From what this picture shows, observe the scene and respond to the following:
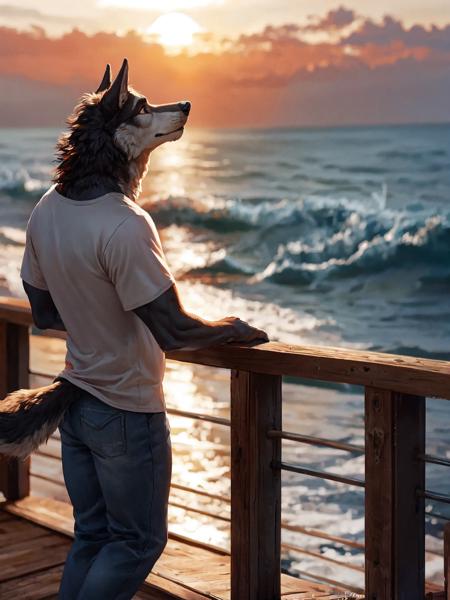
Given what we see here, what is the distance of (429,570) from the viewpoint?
20.3 ft

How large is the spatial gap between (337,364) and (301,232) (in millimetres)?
20107

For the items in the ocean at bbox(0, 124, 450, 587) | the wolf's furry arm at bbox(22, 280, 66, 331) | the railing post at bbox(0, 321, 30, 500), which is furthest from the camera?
the ocean at bbox(0, 124, 450, 587)

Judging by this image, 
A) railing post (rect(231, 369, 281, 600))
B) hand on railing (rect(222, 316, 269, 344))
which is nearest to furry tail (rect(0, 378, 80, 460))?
hand on railing (rect(222, 316, 269, 344))

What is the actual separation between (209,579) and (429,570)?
3.81 meters

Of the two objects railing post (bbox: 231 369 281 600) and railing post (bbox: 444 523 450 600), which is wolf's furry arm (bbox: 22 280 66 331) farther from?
railing post (bbox: 444 523 450 600)

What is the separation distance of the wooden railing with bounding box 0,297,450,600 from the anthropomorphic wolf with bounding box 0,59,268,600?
252 millimetres

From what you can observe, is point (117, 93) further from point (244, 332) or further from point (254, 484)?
point (254, 484)

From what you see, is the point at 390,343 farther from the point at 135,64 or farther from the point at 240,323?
the point at 240,323

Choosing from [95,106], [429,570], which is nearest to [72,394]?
[95,106]

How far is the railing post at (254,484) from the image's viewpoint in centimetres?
246

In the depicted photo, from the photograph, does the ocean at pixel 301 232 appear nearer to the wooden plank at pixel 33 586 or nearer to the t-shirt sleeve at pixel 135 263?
the wooden plank at pixel 33 586

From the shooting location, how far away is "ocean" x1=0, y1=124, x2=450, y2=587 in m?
18.2

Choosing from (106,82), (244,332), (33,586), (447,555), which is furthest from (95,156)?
(33,586)

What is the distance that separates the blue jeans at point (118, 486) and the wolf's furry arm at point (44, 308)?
9.1 inches
